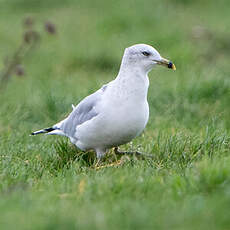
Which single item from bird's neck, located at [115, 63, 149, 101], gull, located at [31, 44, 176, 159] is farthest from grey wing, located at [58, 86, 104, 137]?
bird's neck, located at [115, 63, 149, 101]

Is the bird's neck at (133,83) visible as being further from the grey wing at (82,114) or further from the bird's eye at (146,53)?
the grey wing at (82,114)

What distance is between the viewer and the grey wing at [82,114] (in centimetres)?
511

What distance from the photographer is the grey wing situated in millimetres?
5106

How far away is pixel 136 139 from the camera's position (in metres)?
6.00

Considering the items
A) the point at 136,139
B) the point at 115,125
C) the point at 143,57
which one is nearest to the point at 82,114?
the point at 115,125

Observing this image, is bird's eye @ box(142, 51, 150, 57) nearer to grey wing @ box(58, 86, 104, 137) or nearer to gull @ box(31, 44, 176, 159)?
gull @ box(31, 44, 176, 159)

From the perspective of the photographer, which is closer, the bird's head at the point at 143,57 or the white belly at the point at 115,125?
the white belly at the point at 115,125

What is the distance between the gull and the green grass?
0.74 ft

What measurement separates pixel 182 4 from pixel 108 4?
65.5 inches

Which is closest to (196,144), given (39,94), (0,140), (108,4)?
(0,140)

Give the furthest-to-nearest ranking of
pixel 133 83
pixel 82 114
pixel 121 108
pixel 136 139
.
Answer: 1. pixel 136 139
2. pixel 82 114
3. pixel 133 83
4. pixel 121 108

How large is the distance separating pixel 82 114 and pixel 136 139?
0.89 metres

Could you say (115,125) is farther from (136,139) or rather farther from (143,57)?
(136,139)

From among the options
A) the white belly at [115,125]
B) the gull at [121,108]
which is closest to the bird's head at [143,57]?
the gull at [121,108]
